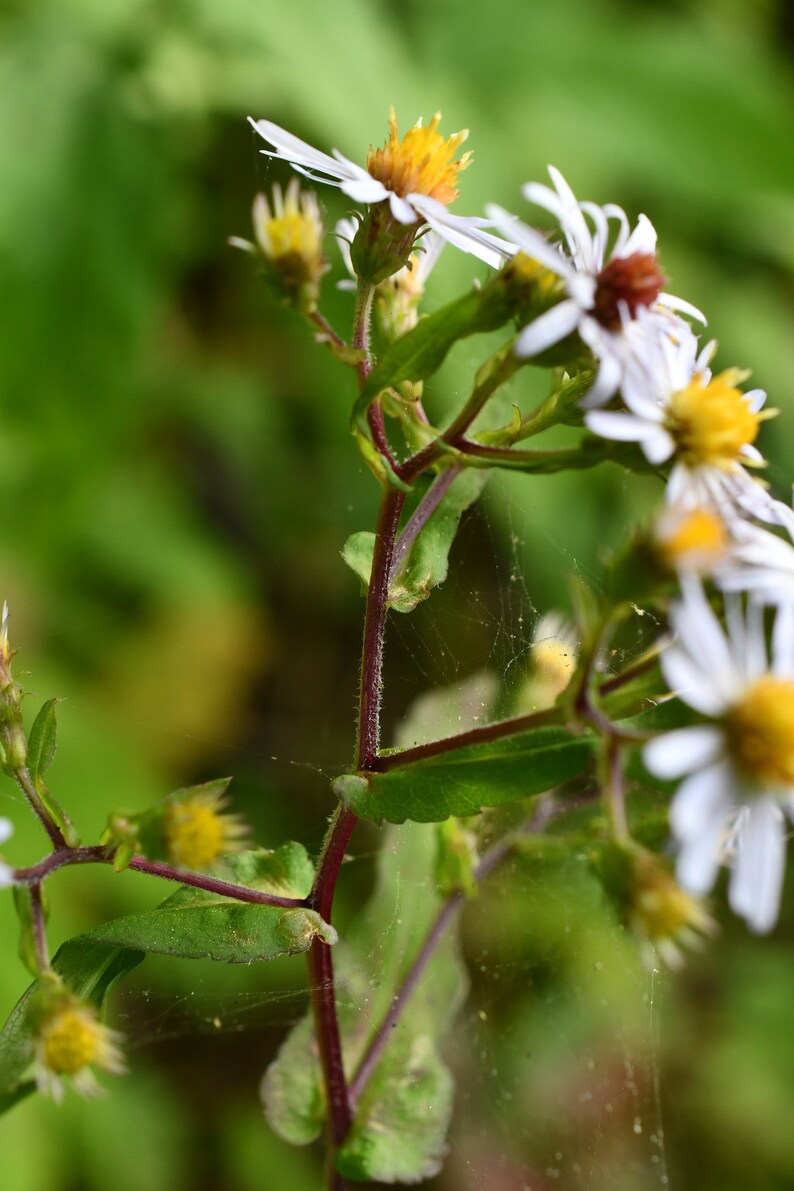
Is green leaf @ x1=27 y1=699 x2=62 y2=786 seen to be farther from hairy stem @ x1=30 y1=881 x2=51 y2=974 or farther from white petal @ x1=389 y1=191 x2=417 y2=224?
white petal @ x1=389 y1=191 x2=417 y2=224

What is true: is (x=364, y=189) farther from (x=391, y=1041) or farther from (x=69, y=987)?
(x=391, y=1041)

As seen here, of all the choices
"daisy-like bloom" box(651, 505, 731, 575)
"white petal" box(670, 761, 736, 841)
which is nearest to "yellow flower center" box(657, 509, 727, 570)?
"daisy-like bloom" box(651, 505, 731, 575)

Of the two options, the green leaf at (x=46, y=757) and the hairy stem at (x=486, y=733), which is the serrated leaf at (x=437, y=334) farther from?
the green leaf at (x=46, y=757)

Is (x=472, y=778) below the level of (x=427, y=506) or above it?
below

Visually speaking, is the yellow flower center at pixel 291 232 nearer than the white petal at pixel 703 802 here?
No

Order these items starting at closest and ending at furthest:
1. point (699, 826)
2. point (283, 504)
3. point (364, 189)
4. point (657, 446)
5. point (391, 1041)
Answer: point (699, 826), point (657, 446), point (364, 189), point (391, 1041), point (283, 504)

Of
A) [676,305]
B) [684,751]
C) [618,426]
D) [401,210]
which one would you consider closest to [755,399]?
[676,305]

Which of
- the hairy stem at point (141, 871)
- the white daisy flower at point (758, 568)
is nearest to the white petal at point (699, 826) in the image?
the white daisy flower at point (758, 568)
